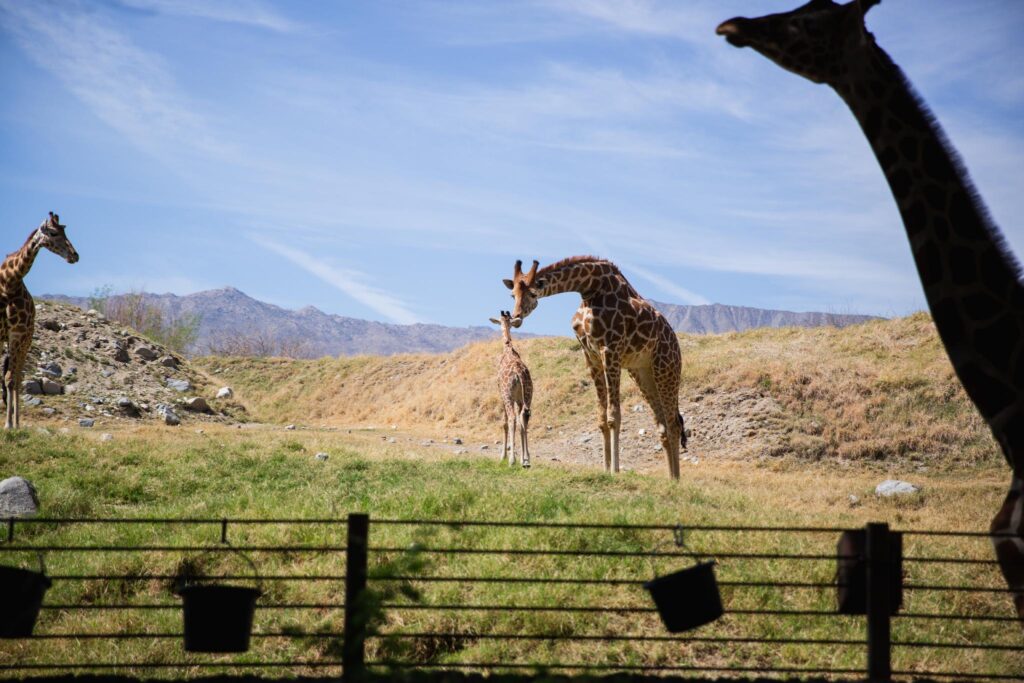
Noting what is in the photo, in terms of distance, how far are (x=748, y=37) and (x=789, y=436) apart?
1811 cm

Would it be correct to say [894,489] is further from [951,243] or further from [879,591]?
[879,591]

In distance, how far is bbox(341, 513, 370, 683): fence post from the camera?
4914mm

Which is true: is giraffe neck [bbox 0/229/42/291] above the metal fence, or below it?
above

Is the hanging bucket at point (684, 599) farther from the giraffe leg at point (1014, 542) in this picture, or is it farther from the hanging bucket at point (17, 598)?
the hanging bucket at point (17, 598)

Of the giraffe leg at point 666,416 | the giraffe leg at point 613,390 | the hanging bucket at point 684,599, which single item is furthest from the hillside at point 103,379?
the hanging bucket at point 684,599

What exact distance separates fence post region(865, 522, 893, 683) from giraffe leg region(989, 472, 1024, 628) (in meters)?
0.65

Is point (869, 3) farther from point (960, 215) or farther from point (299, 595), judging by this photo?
point (299, 595)

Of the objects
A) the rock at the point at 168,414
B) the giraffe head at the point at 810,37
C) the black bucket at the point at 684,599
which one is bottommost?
the black bucket at the point at 684,599

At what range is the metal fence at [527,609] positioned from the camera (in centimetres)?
736

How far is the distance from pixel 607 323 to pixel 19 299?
12.3 metres

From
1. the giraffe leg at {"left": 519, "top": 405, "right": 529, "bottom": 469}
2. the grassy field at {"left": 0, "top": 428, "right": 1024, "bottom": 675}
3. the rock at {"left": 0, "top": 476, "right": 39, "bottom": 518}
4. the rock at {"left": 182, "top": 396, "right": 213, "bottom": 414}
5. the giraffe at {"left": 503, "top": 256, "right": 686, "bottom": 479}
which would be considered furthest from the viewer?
the rock at {"left": 182, "top": 396, "right": 213, "bottom": 414}

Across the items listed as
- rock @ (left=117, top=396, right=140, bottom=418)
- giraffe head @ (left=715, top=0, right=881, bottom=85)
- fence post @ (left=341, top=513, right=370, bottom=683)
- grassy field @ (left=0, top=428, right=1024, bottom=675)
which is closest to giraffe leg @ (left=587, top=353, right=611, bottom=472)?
grassy field @ (left=0, top=428, right=1024, bottom=675)

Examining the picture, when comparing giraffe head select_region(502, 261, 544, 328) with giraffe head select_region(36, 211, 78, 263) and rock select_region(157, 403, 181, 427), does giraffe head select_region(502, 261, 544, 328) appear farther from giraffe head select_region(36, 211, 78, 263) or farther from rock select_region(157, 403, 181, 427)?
rock select_region(157, 403, 181, 427)

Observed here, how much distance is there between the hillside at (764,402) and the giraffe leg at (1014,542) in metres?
16.8
